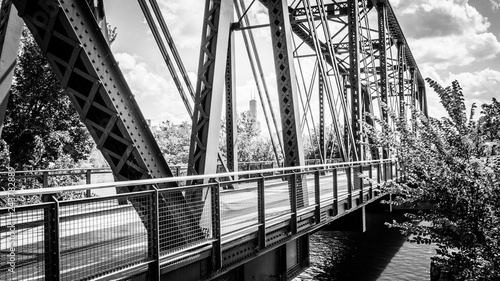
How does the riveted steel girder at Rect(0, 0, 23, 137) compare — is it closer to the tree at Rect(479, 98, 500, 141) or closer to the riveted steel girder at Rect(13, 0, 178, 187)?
the riveted steel girder at Rect(13, 0, 178, 187)

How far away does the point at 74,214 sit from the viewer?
4.20 metres

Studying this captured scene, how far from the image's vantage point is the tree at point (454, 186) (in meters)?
5.43

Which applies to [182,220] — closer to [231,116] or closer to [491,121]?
[491,121]

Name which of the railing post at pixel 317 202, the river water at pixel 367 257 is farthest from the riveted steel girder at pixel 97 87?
the river water at pixel 367 257

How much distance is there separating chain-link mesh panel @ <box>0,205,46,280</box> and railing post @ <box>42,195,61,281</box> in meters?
0.03

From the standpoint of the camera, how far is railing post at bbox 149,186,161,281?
16.4 ft

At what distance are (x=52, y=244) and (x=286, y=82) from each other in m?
7.90

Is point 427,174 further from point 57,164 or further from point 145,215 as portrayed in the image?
point 57,164

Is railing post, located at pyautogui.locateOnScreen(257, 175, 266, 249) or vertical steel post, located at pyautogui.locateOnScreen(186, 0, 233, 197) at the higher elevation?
vertical steel post, located at pyautogui.locateOnScreen(186, 0, 233, 197)

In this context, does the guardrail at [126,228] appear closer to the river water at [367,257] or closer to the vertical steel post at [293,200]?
the vertical steel post at [293,200]

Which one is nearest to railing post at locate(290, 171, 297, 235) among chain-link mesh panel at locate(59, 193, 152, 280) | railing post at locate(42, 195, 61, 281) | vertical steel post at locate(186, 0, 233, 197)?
vertical steel post at locate(186, 0, 233, 197)

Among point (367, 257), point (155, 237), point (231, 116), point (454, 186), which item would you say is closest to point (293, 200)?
point (454, 186)

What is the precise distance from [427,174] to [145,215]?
12.9 ft

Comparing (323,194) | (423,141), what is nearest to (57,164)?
(323,194)
